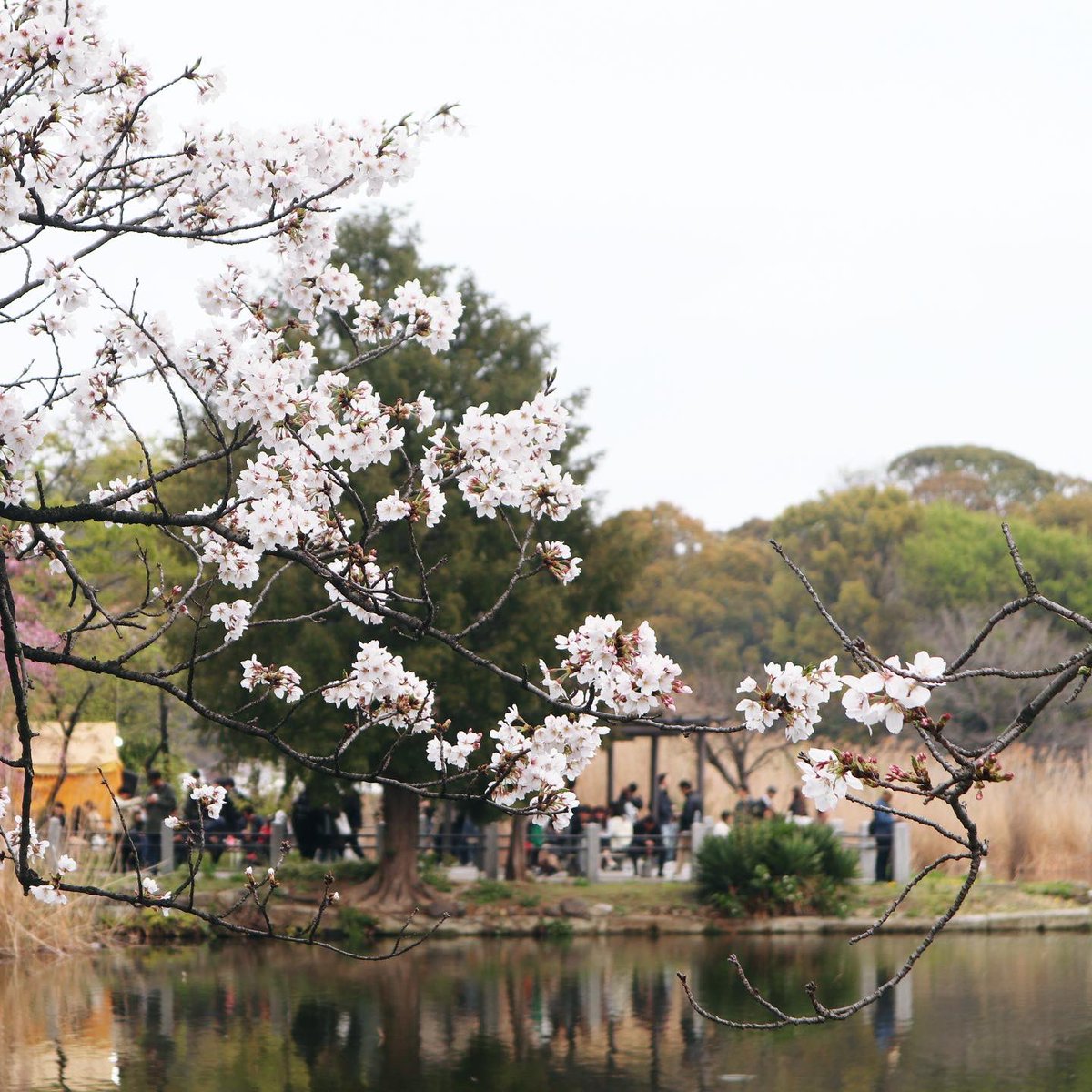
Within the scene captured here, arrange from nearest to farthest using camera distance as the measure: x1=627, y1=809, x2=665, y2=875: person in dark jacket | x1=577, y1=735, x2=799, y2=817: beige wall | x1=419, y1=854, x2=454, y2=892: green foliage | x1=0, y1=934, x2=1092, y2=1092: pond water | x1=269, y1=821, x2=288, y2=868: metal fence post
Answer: x1=0, y1=934, x2=1092, y2=1092: pond water
x1=419, y1=854, x2=454, y2=892: green foliage
x1=269, y1=821, x2=288, y2=868: metal fence post
x1=627, y1=809, x2=665, y2=875: person in dark jacket
x1=577, y1=735, x2=799, y2=817: beige wall

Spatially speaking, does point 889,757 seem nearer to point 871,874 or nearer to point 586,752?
point 871,874

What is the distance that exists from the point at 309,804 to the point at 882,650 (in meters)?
27.3

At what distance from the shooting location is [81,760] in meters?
26.7

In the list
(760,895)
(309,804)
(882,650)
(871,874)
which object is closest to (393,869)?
(309,804)

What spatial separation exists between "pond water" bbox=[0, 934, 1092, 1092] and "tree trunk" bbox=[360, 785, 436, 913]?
3.17 feet

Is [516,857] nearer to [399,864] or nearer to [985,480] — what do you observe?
[399,864]

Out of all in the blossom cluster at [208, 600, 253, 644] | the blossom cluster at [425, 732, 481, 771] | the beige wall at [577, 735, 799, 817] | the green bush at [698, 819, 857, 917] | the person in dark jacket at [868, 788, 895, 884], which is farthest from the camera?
the beige wall at [577, 735, 799, 817]

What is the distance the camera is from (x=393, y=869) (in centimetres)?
2064

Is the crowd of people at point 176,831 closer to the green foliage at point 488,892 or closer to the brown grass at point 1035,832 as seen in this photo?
the green foliage at point 488,892

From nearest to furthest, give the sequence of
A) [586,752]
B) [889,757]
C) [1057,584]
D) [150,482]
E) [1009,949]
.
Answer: [150,482] → [586,752] → [1009,949] → [889,757] → [1057,584]

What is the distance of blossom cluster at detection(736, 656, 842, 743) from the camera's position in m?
5.27

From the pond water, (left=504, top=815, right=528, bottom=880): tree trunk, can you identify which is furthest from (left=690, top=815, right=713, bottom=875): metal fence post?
(left=504, top=815, right=528, bottom=880): tree trunk

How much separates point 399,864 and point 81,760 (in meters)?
8.30

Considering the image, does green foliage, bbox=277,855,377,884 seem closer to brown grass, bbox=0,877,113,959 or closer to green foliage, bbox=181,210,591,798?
green foliage, bbox=181,210,591,798
